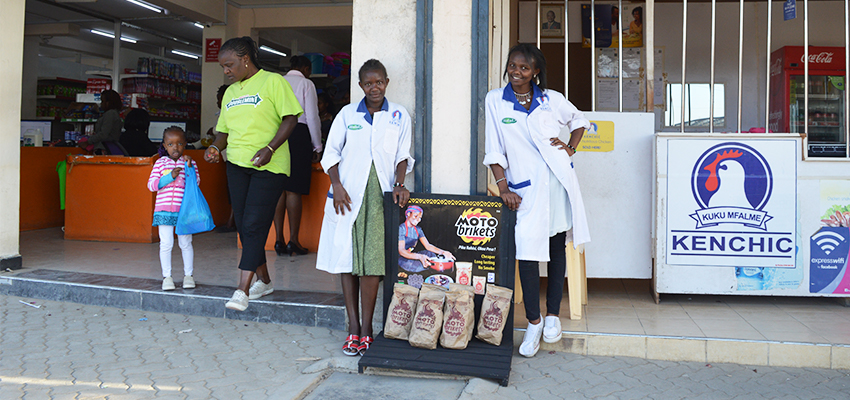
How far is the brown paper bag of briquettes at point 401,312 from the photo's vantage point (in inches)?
128

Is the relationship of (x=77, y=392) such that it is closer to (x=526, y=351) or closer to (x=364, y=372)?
(x=364, y=372)

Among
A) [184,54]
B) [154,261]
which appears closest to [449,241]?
[154,261]

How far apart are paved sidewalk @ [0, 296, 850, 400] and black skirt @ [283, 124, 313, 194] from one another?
1.97 m

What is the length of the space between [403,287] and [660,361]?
1.36m

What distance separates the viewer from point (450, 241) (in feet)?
11.0

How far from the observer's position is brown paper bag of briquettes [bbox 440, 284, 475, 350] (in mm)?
3139

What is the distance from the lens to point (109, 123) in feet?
22.5

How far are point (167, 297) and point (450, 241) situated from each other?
6.35ft

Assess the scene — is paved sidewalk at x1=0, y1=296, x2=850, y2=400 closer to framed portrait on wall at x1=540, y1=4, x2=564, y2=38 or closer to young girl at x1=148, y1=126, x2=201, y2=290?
young girl at x1=148, y1=126, x2=201, y2=290

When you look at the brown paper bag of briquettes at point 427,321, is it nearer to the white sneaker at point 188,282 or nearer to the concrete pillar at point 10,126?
the white sneaker at point 188,282

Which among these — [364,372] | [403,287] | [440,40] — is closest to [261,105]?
[440,40]

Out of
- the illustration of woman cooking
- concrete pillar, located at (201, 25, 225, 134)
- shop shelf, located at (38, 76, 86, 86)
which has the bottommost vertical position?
the illustration of woman cooking

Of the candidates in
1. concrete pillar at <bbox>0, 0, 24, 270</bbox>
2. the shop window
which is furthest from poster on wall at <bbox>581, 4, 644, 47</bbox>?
concrete pillar at <bbox>0, 0, 24, 270</bbox>

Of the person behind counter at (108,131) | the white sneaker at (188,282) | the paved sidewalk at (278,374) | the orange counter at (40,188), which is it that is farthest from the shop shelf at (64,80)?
the paved sidewalk at (278,374)
